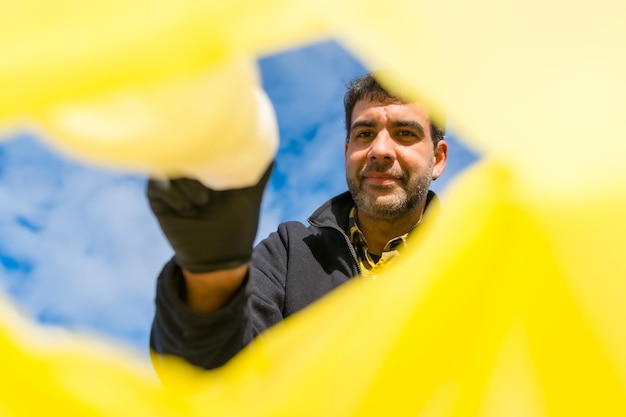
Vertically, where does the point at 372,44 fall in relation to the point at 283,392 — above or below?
above

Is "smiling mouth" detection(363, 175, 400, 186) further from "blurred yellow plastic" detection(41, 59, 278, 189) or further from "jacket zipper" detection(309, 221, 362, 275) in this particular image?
"blurred yellow plastic" detection(41, 59, 278, 189)

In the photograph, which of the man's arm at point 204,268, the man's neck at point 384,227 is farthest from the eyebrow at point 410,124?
the man's arm at point 204,268

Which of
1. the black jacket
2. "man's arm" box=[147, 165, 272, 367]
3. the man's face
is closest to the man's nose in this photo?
the man's face

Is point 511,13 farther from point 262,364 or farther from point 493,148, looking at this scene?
point 262,364

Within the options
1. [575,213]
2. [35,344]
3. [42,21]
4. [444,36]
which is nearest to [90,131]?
[42,21]

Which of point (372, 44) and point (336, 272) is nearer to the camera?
point (372, 44)

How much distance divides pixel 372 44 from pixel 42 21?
0.98ft

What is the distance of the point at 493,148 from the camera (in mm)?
609

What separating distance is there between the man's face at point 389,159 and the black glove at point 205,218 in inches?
39.2

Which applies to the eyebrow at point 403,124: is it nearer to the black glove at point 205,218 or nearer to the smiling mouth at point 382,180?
the smiling mouth at point 382,180

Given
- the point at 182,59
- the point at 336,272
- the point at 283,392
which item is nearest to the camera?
the point at 182,59

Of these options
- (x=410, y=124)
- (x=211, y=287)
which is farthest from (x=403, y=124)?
(x=211, y=287)

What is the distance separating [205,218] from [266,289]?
82 centimetres

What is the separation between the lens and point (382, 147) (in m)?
1.84
